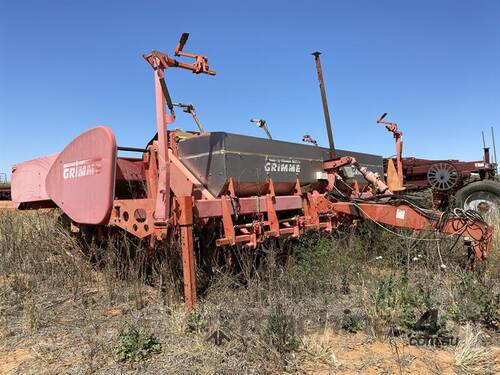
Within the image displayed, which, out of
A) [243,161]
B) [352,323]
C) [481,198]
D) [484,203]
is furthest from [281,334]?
[481,198]

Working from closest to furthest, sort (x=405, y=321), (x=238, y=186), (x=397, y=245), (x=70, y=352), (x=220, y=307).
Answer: (x=70, y=352)
(x=405, y=321)
(x=220, y=307)
(x=238, y=186)
(x=397, y=245)

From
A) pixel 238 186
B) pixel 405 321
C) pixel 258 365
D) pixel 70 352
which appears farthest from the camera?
pixel 238 186

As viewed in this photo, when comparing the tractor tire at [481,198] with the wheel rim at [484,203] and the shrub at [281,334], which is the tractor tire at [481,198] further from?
the shrub at [281,334]

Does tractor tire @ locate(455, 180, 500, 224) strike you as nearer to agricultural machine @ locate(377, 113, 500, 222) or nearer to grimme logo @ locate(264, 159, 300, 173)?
agricultural machine @ locate(377, 113, 500, 222)

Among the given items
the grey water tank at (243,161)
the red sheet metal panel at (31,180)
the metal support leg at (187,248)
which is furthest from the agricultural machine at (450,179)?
the red sheet metal panel at (31,180)

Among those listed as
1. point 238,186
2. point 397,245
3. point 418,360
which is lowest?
point 418,360

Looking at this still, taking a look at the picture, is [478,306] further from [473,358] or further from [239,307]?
[239,307]

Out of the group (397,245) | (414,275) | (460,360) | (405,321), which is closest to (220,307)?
(405,321)

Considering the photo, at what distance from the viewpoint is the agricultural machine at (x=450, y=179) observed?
29.6ft

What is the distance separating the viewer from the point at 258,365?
296 centimetres

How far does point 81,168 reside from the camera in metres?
4.75

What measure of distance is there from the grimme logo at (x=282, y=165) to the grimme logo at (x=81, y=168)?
1945mm

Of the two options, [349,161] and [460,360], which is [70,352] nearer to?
[460,360]

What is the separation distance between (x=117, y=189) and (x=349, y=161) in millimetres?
3256
